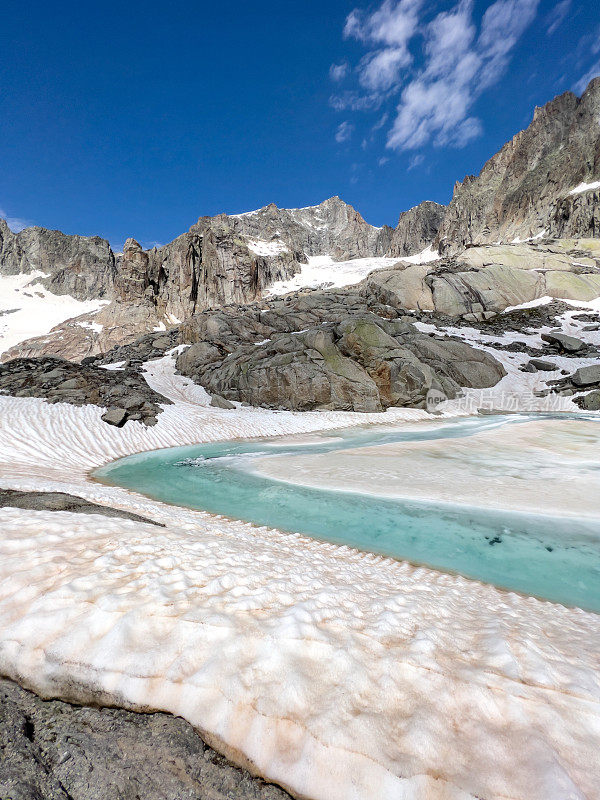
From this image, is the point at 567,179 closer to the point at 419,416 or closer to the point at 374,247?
the point at 374,247

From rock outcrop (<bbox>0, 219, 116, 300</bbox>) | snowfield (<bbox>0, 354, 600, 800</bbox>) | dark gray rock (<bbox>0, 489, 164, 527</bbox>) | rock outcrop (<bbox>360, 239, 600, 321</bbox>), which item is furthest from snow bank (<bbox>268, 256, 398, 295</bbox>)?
snowfield (<bbox>0, 354, 600, 800</bbox>)

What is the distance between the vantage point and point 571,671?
8.31 feet

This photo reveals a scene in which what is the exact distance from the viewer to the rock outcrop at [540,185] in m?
99.5

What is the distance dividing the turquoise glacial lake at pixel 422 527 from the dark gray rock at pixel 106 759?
17.3 feet

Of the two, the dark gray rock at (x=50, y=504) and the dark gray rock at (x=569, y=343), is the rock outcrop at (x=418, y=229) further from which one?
the dark gray rock at (x=50, y=504)

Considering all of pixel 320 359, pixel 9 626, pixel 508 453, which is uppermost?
pixel 320 359

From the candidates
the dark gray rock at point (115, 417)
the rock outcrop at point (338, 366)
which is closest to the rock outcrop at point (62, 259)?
the rock outcrop at point (338, 366)

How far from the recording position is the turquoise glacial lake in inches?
229

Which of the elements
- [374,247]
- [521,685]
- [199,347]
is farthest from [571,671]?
[374,247]

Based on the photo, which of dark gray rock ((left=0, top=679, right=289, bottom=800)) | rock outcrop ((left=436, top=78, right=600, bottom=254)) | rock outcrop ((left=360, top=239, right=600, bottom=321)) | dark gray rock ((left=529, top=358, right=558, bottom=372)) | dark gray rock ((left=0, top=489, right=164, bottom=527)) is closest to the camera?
dark gray rock ((left=0, top=679, right=289, bottom=800))

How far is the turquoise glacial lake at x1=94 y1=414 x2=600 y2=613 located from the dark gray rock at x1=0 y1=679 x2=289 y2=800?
5.29 metres

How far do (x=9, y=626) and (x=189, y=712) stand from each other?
5.00ft

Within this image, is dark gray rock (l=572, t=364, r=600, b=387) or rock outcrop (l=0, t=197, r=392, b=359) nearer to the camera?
dark gray rock (l=572, t=364, r=600, b=387)

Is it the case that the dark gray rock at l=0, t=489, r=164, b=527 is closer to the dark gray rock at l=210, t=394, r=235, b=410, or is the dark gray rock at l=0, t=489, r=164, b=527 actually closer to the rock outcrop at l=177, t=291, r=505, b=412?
the dark gray rock at l=210, t=394, r=235, b=410
